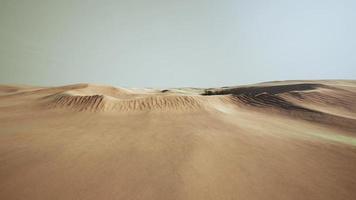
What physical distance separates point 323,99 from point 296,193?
23.1ft

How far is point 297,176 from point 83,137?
394cm

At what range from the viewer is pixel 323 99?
879 cm

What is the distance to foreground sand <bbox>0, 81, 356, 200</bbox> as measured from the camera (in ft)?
9.70

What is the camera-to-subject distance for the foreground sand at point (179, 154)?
2.96m

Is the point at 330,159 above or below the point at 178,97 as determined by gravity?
below

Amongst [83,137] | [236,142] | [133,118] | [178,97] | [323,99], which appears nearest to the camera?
[236,142]

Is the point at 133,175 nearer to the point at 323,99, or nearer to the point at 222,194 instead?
the point at 222,194

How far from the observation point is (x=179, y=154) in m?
4.05

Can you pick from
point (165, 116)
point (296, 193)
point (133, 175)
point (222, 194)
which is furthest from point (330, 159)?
point (165, 116)

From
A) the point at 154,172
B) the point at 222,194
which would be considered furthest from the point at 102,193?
the point at 222,194

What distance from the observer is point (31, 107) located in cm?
945

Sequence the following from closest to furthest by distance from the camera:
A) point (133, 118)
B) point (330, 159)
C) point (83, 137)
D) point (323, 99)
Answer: point (330, 159), point (83, 137), point (133, 118), point (323, 99)

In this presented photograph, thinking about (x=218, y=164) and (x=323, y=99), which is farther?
(x=323, y=99)

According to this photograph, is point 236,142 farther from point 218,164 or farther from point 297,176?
point 297,176
